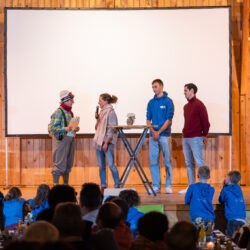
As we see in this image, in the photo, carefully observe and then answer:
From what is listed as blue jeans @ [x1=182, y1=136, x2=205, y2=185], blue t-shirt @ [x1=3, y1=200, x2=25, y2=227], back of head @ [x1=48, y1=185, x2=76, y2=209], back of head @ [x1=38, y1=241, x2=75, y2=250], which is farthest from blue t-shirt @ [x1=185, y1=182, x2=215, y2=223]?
back of head @ [x1=38, y1=241, x2=75, y2=250]

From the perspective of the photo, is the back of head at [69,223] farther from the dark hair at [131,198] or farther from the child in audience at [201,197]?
the child in audience at [201,197]

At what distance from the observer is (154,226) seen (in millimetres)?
2607

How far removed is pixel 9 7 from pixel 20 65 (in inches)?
34.4

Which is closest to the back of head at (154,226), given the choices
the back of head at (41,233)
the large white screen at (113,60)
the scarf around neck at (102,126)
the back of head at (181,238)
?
the back of head at (181,238)

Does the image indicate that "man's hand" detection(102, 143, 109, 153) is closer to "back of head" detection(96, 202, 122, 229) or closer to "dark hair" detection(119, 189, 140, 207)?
"dark hair" detection(119, 189, 140, 207)

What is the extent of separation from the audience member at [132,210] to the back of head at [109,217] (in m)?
0.79

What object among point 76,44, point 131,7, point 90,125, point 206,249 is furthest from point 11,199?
point 131,7

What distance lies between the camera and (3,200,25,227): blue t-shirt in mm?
4684

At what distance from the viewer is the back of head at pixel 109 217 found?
305cm

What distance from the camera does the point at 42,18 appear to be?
25.3 ft

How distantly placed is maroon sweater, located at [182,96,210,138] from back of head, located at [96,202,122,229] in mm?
3448

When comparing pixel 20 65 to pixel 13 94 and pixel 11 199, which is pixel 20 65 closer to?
pixel 13 94

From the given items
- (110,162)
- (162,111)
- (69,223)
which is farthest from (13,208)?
(162,111)

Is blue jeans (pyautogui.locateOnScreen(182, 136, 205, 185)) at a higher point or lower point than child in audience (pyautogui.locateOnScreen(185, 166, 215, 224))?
higher
